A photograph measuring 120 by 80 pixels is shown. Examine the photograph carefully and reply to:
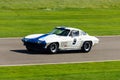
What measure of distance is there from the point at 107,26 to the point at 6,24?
325 inches

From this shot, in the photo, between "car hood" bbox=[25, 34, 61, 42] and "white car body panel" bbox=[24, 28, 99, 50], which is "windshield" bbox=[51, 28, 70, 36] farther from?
"car hood" bbox=[25, 34, 61, 42]

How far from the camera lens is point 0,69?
20672 mm

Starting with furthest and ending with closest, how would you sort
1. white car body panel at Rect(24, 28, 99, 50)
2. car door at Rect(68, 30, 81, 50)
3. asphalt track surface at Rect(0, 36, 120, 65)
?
car door at Rect(68, 30, 81, 50) → white car body panel at Rect(24, 28, 99, 50) → asphalt track surface at Rect(0, 36, 120, 65)

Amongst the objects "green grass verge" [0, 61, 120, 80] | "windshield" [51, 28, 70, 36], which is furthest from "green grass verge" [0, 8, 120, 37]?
"green grass verge" [0, 61, 120, 80]

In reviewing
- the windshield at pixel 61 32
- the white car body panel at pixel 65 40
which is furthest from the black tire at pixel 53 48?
the windshield at pixel 61 32

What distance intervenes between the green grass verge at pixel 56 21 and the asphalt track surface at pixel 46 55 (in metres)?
4.50

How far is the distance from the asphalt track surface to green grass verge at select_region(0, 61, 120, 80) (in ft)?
4.35

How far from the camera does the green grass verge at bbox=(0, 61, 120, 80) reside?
19.2m

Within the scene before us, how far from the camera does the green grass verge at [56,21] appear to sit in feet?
116

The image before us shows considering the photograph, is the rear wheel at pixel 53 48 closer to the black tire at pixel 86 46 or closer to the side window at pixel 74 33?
the side window at pixel 74 33

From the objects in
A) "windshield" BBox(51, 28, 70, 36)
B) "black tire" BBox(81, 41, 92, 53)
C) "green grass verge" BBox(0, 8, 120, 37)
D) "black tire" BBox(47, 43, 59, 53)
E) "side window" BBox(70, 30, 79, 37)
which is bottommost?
"green grass verge" BBox(0, 8, 120, 37)

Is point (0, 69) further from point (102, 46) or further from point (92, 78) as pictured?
point (102, 46)

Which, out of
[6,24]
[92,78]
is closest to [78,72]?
[92,78]

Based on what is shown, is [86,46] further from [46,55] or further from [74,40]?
[46,55]
